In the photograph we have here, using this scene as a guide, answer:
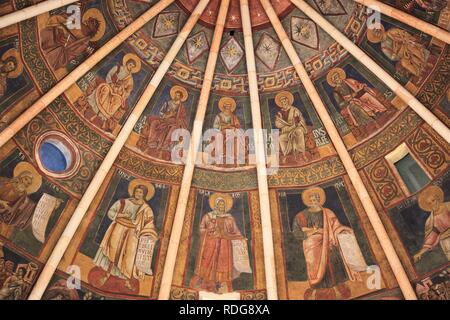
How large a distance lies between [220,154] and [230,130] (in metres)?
0.65

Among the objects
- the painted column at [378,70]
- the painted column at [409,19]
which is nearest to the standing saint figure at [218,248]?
the painted column at [378,70]

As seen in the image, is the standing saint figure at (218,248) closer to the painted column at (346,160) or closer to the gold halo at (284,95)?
the gold halo at (284,95)

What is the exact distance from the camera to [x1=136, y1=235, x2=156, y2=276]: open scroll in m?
15.0

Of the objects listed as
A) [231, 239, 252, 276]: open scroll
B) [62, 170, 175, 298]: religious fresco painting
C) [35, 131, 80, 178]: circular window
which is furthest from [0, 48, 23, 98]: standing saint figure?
[231, 239, 252, 276]: open scroll

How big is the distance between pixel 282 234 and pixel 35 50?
6.94m

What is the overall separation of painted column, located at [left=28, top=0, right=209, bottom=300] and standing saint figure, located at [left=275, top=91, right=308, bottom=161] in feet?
8.99

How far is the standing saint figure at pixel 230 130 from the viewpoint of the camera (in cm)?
1608

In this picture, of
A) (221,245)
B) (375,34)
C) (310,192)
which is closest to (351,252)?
(310,192)

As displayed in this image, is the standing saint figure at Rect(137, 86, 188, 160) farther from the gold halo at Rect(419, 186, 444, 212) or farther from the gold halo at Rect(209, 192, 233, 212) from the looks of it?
the gold halo at Rect(419, 186, 444, 212)

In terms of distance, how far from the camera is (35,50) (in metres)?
14.2

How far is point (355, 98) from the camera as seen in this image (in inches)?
612

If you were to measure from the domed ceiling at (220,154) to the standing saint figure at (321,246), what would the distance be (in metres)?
0.03

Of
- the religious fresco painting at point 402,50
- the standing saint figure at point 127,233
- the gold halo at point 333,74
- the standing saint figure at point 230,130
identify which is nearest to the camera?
the religious fresco painting at point 402,50

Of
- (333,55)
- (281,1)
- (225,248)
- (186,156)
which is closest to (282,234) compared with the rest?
(225,248)
